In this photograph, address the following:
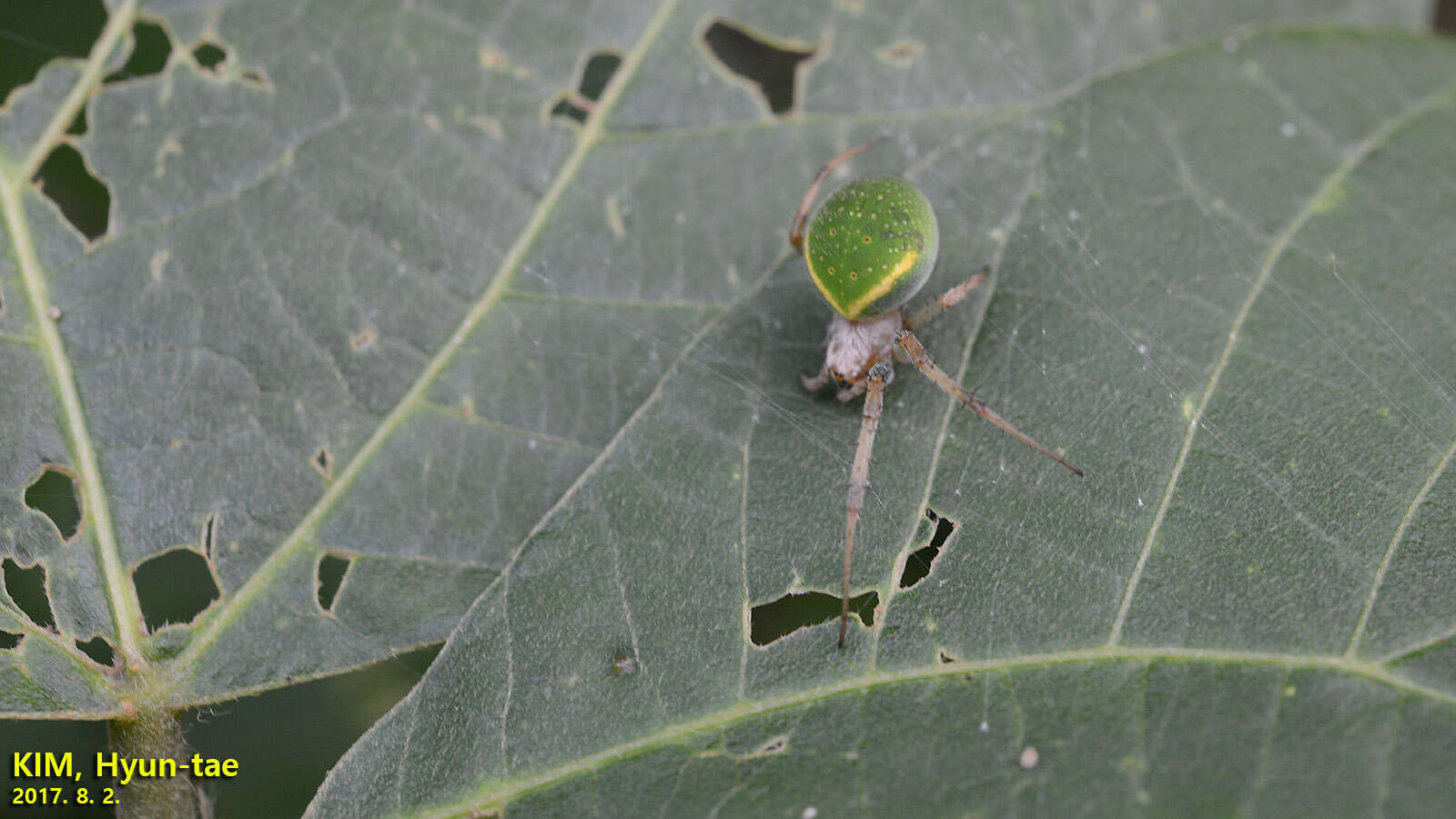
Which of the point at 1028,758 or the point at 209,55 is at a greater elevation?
the point at 209,55

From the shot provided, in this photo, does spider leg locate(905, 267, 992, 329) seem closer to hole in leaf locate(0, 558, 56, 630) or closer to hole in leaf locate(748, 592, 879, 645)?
hole in leaf locate(748, 592, 879, 645)

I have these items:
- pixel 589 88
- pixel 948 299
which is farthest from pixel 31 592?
pixel 948 299

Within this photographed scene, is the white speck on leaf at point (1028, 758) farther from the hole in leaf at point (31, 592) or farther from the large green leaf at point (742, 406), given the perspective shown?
the hole in leaf at point (31, 592)

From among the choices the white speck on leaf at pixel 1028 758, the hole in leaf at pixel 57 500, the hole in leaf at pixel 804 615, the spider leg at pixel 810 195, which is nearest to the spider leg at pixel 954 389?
the spider leg at pixel 810 195

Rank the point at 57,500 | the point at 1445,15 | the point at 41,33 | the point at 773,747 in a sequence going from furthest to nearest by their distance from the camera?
the point at 1445,15 → the point at 41,33 → the point at 57,500 → the point at 773,747

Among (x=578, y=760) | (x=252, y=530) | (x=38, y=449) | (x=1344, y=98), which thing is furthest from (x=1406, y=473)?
(x=38, y=449)

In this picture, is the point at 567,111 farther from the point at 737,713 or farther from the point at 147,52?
the point at 737,713

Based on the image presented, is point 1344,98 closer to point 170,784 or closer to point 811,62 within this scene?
point 811,62
